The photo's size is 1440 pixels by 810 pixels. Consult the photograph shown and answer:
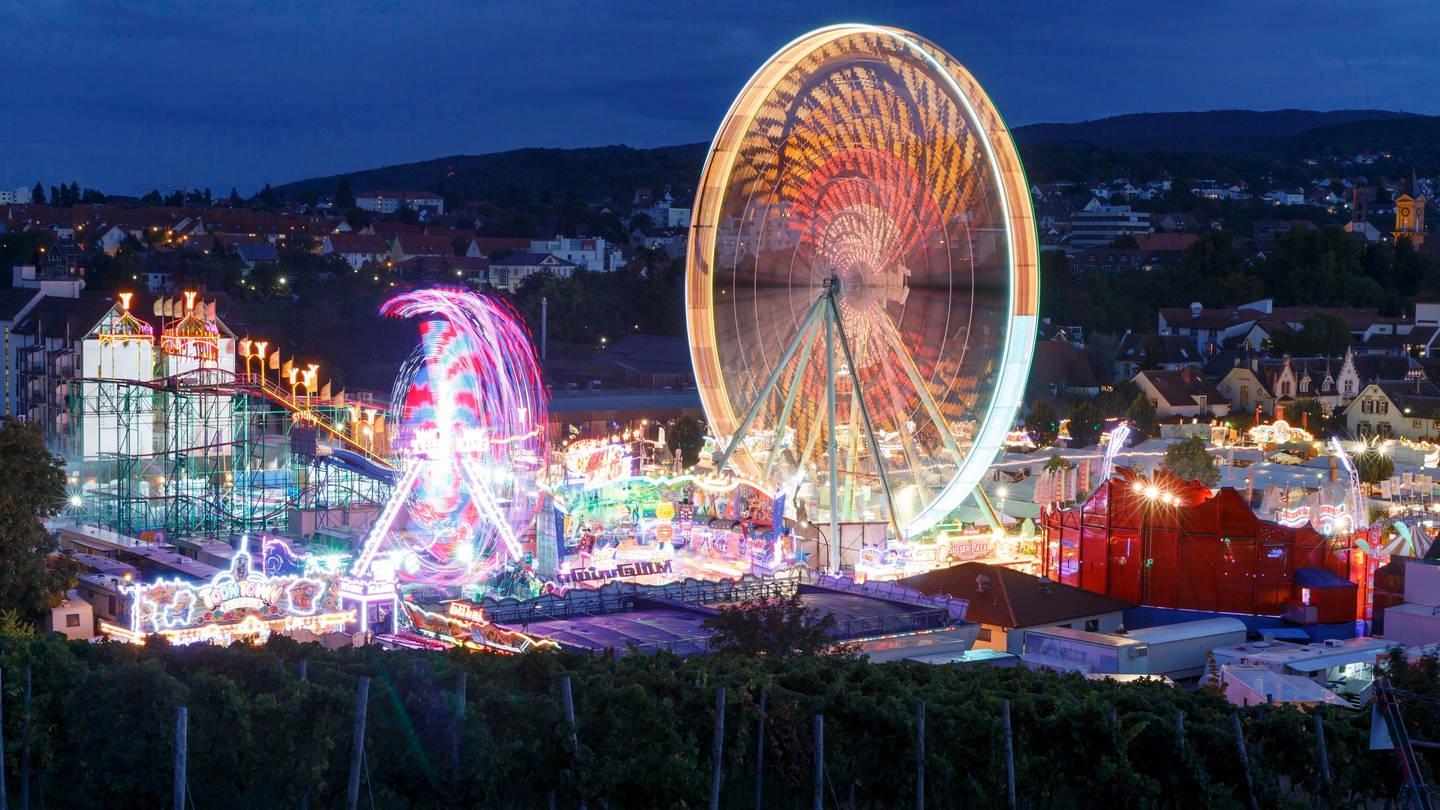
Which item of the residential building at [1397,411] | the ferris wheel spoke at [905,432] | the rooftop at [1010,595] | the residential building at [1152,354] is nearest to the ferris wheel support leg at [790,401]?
the ferris wheel spoke at [905,432]

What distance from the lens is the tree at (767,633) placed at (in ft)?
74.6

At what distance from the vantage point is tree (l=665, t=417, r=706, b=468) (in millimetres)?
53625

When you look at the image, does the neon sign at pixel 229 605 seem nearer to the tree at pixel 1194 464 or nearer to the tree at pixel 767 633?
the tree at pixel 767 633

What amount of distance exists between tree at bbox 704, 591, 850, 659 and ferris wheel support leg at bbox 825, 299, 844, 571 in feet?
33.3

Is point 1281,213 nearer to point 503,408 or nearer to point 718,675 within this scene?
point 503,408

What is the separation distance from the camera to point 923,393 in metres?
33.6

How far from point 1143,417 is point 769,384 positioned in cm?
2769

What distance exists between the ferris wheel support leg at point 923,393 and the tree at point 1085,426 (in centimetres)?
2509

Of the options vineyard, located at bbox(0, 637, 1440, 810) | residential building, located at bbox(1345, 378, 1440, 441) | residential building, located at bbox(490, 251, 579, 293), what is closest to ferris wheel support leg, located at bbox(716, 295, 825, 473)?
vineyard, located at bbox(0, 637, 1440, 810)

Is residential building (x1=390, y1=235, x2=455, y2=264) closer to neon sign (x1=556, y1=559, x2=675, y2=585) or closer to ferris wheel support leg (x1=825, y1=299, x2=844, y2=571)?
ferris wheel support leg (x1=825, y1=299, x2=844, y2=571)

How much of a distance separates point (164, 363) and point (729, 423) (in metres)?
19.5

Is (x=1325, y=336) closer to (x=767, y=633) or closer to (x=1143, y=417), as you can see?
(x=1143, y=417)

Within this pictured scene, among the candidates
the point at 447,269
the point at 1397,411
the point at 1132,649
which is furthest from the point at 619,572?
the point at 447,269

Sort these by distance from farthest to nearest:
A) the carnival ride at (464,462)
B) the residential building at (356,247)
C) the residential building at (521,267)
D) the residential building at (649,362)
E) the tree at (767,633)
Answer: the residential building at (356,247), the residential building at (521,267), the residential building at (649,362), the carnival ride at (464,462), the tree at (767,633)
